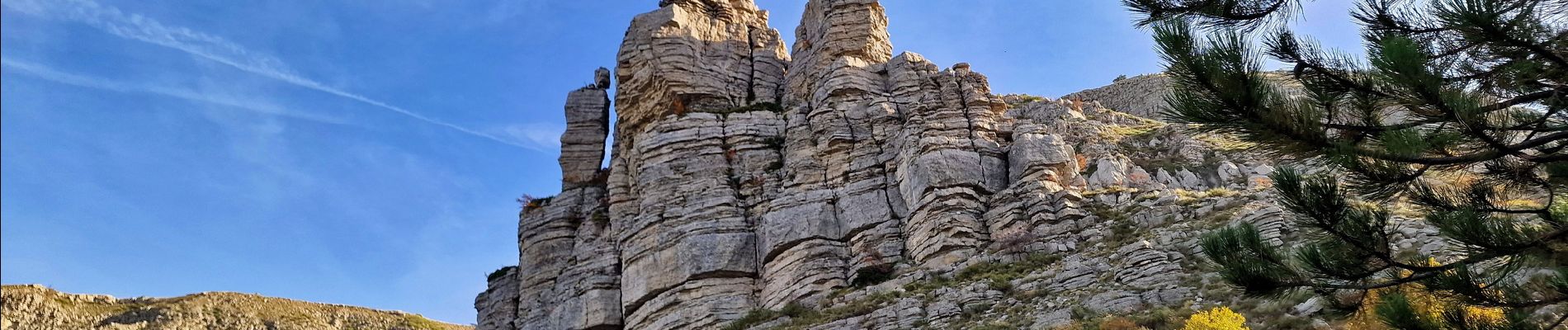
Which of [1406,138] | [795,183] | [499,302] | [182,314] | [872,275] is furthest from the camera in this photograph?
[182,314]

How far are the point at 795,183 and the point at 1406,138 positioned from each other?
94.6 feet

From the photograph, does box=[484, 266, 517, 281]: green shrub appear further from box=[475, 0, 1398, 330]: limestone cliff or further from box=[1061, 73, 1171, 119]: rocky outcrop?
box=[1061, 73, 1171, 119]: rocky outcrop

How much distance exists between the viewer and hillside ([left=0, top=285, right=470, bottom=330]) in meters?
46.5

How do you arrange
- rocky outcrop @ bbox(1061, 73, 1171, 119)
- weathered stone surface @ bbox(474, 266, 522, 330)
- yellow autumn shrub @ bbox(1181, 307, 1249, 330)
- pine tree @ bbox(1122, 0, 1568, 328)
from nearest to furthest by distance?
pine tree @ bbox(1122, 0, 1568, 328), yellow autumn shrub @ bbox(1181, 307, 1249, 330), weathered stone surface @ bbox(474, 266, 522, 330), rocky outcrop @ bbox(1061, 73, 1171, 119)

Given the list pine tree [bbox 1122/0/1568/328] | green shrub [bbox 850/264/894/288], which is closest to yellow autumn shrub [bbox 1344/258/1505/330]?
pine tree [bbox 1122/0/1568/328]

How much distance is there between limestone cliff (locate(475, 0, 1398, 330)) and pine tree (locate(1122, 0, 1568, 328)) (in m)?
11.4

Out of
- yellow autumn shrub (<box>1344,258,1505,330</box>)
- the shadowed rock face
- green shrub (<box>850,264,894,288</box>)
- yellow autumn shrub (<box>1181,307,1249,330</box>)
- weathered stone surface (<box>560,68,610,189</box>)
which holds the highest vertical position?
weathered stone surface (<box>560,68,610,189</box>)

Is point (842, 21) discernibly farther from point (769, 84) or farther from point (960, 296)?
point (960, 296)

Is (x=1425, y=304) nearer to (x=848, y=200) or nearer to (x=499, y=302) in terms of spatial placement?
(x=848, y=200)

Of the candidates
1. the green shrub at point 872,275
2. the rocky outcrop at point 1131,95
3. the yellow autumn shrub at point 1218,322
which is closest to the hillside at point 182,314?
the green shrub at point 872,275

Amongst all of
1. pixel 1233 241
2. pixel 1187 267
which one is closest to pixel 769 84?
pixel 1187 267

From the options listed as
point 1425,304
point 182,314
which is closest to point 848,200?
point 1425,304

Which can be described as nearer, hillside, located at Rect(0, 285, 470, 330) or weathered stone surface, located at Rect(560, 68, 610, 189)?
hillside, located at Rect(0, 285, 470, 330)

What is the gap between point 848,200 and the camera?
34906 mm
